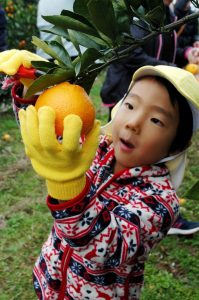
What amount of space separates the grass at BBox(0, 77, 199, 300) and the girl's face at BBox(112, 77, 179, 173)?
125 centimetres

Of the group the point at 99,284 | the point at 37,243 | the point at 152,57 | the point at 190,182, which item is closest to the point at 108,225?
the point at 99,284

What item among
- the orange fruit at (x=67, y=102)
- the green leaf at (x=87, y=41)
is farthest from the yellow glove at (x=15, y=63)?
the green leaf at (x=87, y=41)

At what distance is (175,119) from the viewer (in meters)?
1.32

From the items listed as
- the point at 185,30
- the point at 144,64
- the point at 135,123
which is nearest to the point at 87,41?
the point at 135,123

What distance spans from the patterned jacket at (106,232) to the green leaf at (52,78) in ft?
0.86

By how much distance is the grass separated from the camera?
2.41 metres

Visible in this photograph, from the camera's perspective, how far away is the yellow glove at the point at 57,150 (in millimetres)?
858

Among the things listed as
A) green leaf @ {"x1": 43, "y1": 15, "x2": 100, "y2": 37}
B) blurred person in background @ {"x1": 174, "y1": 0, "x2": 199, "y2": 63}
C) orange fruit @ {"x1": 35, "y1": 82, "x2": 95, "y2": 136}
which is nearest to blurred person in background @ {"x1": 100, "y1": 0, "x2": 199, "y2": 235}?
blurred person in background @ {"x1": 174, "y1": 0, "x2": 199, "y2": 63}

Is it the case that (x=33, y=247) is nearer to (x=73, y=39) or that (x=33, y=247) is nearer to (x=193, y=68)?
(x=193, y=68)

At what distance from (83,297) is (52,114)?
76 cm

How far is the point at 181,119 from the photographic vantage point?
4.44 ft

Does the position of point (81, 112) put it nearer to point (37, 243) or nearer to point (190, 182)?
point (37, 243)

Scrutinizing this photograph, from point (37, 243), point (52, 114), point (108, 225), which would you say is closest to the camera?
point (52, 114)

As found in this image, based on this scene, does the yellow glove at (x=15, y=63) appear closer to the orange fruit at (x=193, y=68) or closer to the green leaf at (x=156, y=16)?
the green leaf at (x=156, y=16)
